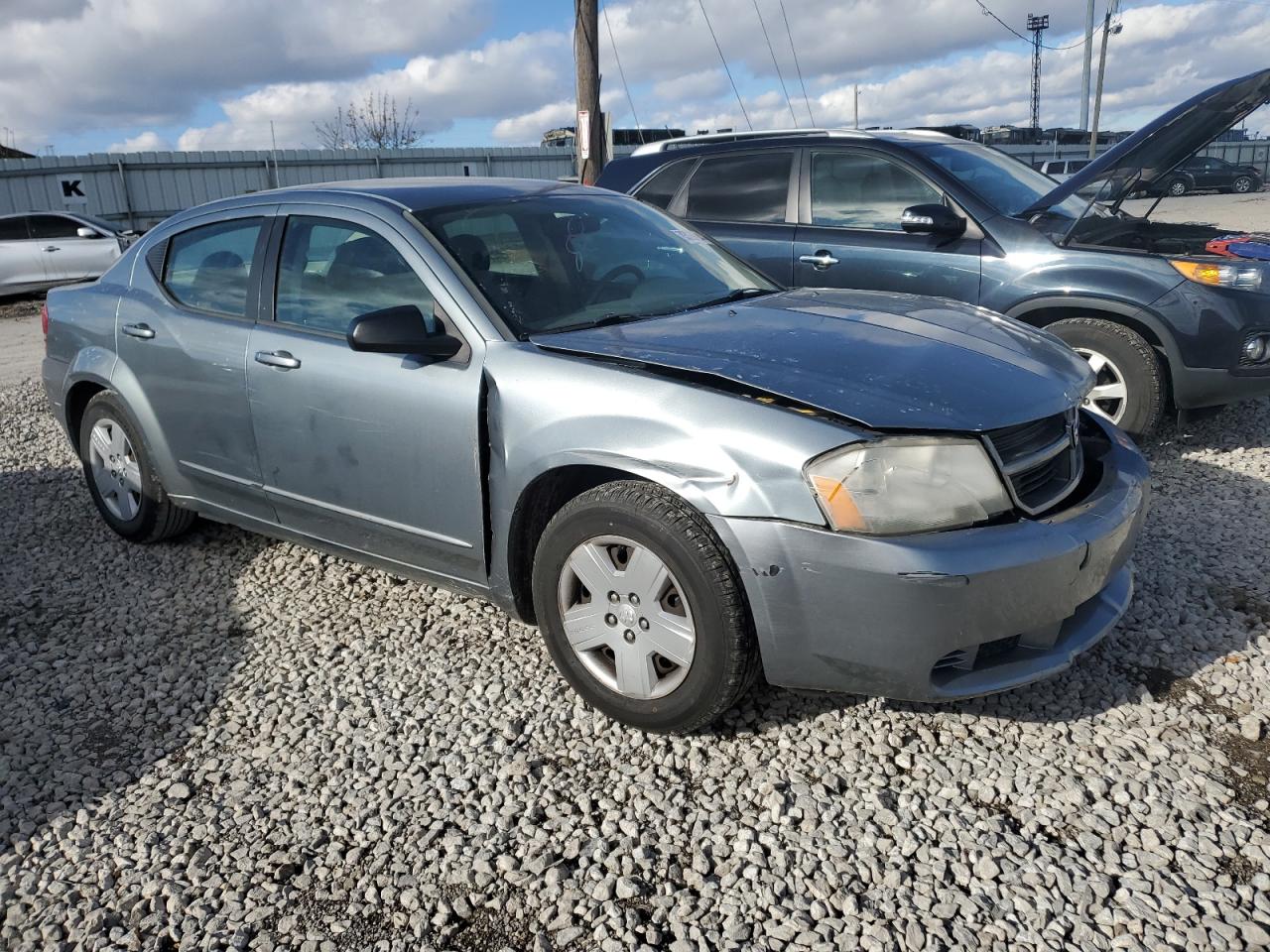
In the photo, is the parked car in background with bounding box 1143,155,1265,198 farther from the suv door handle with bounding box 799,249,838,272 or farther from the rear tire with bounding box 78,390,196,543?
the rear tire with bounding box 78,390,196,543

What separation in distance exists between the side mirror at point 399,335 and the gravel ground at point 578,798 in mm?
1140

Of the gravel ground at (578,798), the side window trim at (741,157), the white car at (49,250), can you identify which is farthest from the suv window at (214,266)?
the white car at (49,250)

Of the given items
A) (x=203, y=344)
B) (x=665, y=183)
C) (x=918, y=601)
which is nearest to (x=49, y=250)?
(x=665, y=183)

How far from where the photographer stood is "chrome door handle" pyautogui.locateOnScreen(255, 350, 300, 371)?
3752 mm

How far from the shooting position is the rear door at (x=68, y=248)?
15883mm

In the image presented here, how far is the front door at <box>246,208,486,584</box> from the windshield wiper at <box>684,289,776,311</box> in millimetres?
880

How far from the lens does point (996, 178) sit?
6250mm

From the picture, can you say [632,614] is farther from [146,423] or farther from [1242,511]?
[1242,511]

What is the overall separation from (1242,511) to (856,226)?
2694mm

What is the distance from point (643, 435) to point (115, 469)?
3216mm

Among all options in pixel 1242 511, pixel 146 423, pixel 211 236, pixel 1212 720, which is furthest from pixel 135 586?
pixel 1242 511

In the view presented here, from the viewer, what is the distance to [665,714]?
2973 millimetres

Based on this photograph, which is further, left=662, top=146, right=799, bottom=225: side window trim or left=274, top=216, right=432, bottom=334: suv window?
left=662, top=146, right=799, bottom=225: side window trim

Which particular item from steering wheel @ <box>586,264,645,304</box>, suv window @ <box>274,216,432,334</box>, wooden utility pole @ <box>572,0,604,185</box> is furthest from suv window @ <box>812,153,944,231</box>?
wooden utility pole @ <box>572,0,604,185</box>
